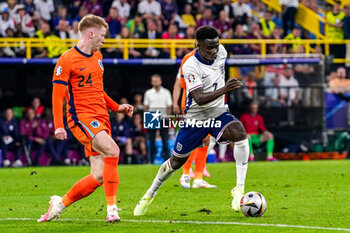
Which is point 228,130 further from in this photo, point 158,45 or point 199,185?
point 158,45

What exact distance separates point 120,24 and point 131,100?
2.53 meters

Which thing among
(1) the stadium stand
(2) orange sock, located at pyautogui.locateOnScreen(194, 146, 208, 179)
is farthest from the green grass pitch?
(1) the stadium stand

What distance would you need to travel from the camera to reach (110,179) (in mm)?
8086

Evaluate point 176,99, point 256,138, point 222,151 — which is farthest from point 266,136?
point 176,99

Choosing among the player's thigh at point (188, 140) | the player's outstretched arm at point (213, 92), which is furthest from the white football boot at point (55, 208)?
the player's outstretched arm at point (213, 92)

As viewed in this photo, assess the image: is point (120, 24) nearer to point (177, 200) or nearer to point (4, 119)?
point (4, 119)

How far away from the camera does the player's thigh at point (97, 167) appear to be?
8.17 metres

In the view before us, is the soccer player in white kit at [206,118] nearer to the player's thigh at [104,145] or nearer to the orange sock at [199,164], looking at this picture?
the player's thigh at [104,145]

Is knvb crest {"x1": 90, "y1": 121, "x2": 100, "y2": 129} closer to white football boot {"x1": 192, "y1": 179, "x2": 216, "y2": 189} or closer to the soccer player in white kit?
the soccer player in white kit

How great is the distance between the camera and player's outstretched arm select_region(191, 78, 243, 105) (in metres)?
8.31

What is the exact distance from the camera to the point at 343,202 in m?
→ 10.1

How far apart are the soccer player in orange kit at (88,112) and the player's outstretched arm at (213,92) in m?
1.11

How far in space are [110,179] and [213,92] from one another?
5.15ft

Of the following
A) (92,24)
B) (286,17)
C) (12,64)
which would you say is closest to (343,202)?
(92,24)
